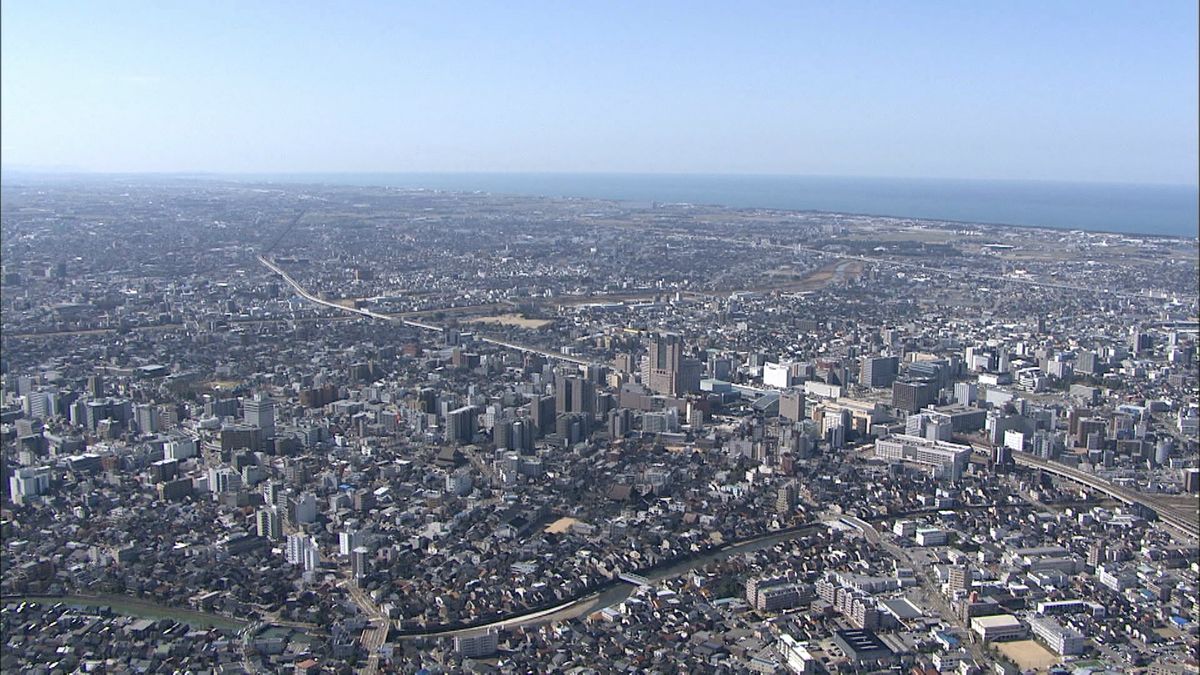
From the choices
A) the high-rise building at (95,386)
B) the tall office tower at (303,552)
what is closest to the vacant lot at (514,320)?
the high-rise building at (95,386)

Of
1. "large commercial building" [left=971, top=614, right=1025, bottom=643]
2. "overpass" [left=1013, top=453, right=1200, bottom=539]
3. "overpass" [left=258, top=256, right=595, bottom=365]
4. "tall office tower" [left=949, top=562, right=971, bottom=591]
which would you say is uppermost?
"tall office tower" [left=949, top=562, right=971, bottom=591]

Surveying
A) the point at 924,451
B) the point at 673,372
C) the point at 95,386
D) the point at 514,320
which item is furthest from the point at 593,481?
the point at 514,320

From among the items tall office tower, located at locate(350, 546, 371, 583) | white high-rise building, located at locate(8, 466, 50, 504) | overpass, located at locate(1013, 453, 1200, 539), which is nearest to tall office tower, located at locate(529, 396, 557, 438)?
tall office tower, located at locate(350, 546, 371, 583)

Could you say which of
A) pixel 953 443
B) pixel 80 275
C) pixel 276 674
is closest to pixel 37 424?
pixel 276 674

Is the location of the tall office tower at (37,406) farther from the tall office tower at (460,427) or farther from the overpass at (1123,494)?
the overpass at (1123,494)

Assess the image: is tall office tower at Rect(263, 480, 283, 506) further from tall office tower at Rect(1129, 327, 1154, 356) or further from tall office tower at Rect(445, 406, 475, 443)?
tall office tower at Rect(1129, 327, 1154, 356)

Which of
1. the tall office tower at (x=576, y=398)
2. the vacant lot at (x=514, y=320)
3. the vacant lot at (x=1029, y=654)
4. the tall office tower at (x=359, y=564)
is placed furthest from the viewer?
the vacant lot at (x=514, y=320)
